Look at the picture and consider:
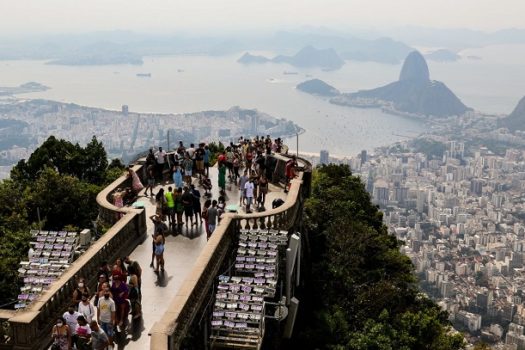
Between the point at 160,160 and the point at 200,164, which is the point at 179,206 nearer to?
the point at 160,160

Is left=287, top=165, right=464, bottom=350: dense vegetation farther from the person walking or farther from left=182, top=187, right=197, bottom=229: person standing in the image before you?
the person walking

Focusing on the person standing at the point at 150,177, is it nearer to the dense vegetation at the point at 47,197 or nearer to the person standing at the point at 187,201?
the dense vegetation at the point at 47,197

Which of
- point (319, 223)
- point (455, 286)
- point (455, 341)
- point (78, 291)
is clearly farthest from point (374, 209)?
point (455, 286)

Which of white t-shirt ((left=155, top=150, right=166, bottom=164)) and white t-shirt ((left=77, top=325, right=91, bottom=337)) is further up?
white t-shirt ((left=155, top=150, right=166, bottom=164))

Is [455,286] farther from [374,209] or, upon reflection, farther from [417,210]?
[417,210]

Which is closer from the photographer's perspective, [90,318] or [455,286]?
[90,318]

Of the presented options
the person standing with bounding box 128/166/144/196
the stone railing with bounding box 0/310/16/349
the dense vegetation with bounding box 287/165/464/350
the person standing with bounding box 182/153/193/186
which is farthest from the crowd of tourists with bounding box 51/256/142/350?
the person standing with bounding box 182/153/193/186

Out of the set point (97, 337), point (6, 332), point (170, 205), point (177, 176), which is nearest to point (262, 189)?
point (177, 176)
